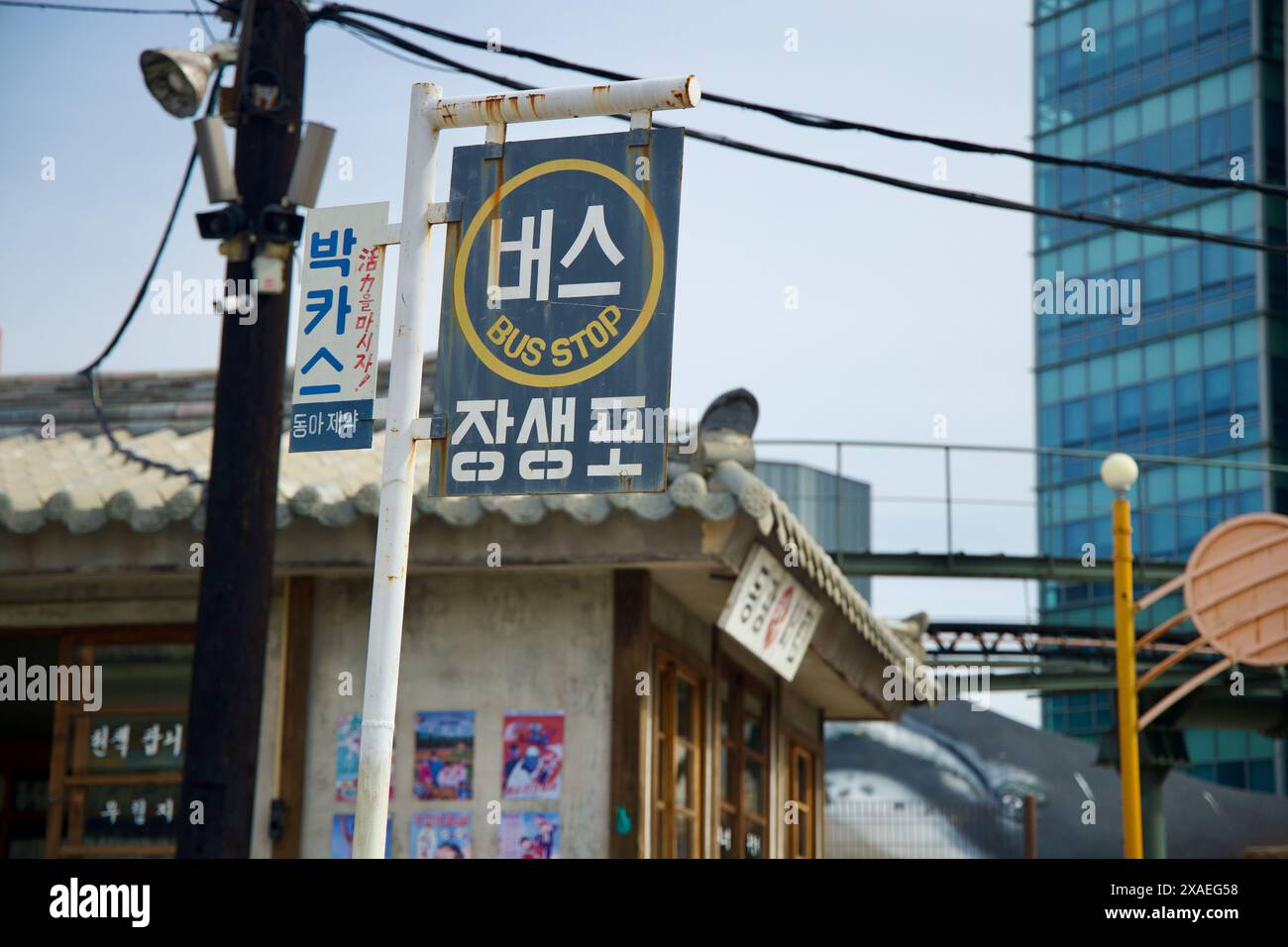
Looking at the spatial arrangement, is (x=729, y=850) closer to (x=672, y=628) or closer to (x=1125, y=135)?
(x=672, y=628)

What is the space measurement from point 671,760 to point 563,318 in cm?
676

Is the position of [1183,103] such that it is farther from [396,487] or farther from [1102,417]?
[396,487]

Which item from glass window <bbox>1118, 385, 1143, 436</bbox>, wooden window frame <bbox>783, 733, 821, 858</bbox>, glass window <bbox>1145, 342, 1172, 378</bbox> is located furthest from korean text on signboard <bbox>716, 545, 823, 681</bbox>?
glass window <bbox>1118, 385, 1143, 436</bbox>

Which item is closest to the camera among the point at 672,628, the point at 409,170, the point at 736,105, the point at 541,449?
the point at 541,449

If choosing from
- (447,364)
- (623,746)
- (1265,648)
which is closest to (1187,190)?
(1265,648)

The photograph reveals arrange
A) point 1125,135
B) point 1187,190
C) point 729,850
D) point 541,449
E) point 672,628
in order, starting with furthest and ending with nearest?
point 1125,135 → point 1187,190 → point 729,850 → point 672,628 → point 541,449

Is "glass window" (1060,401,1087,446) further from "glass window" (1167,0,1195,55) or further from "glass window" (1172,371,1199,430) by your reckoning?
"glass window" (1167,0,1195,55)

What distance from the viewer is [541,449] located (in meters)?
7.17

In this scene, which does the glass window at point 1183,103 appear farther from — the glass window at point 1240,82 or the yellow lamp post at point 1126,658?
the yellow lamp post at point 1126,658

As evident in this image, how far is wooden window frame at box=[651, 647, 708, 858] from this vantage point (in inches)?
516

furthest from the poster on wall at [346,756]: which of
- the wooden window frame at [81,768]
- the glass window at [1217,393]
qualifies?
the glass window at [1217,393]

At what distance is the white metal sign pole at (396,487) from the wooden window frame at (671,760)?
5872 mm

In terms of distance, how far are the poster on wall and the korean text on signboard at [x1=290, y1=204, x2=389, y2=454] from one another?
540 centimetres
